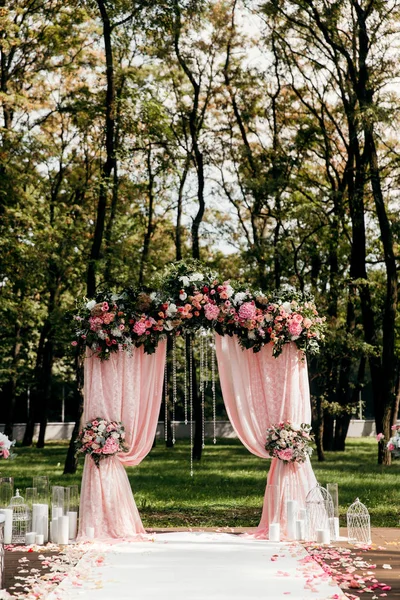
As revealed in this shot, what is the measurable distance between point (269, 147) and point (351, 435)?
1851 cm

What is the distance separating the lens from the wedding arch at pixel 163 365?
897cm

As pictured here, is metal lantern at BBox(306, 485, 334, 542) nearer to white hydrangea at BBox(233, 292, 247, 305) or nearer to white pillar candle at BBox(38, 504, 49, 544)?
white hydrangea at BBox(233, 292, 247, 305)

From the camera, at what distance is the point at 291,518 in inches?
342

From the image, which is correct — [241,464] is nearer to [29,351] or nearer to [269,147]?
[269,147]

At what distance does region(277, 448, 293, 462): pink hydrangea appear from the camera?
353 inches

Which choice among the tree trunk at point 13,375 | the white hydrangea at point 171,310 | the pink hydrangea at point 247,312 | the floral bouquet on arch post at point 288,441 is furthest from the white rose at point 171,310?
the tree trunk at point 13,375

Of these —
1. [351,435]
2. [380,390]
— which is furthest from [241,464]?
[351,435]

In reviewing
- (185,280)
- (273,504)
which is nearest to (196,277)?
(185,280)

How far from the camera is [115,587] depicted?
641cm

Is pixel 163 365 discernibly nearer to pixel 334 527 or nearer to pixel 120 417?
pixel 120 417

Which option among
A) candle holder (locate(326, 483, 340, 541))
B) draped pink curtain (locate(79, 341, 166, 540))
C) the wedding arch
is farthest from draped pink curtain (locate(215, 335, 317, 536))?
draped pink curtain (locate(79, 341, 166, 540))

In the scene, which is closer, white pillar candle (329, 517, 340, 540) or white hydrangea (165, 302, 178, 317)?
white pillar candle (329, 517, 340, 540)

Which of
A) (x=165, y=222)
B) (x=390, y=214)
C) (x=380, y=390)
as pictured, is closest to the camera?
(x=380, y=390)

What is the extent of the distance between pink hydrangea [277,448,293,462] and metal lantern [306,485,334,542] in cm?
46
